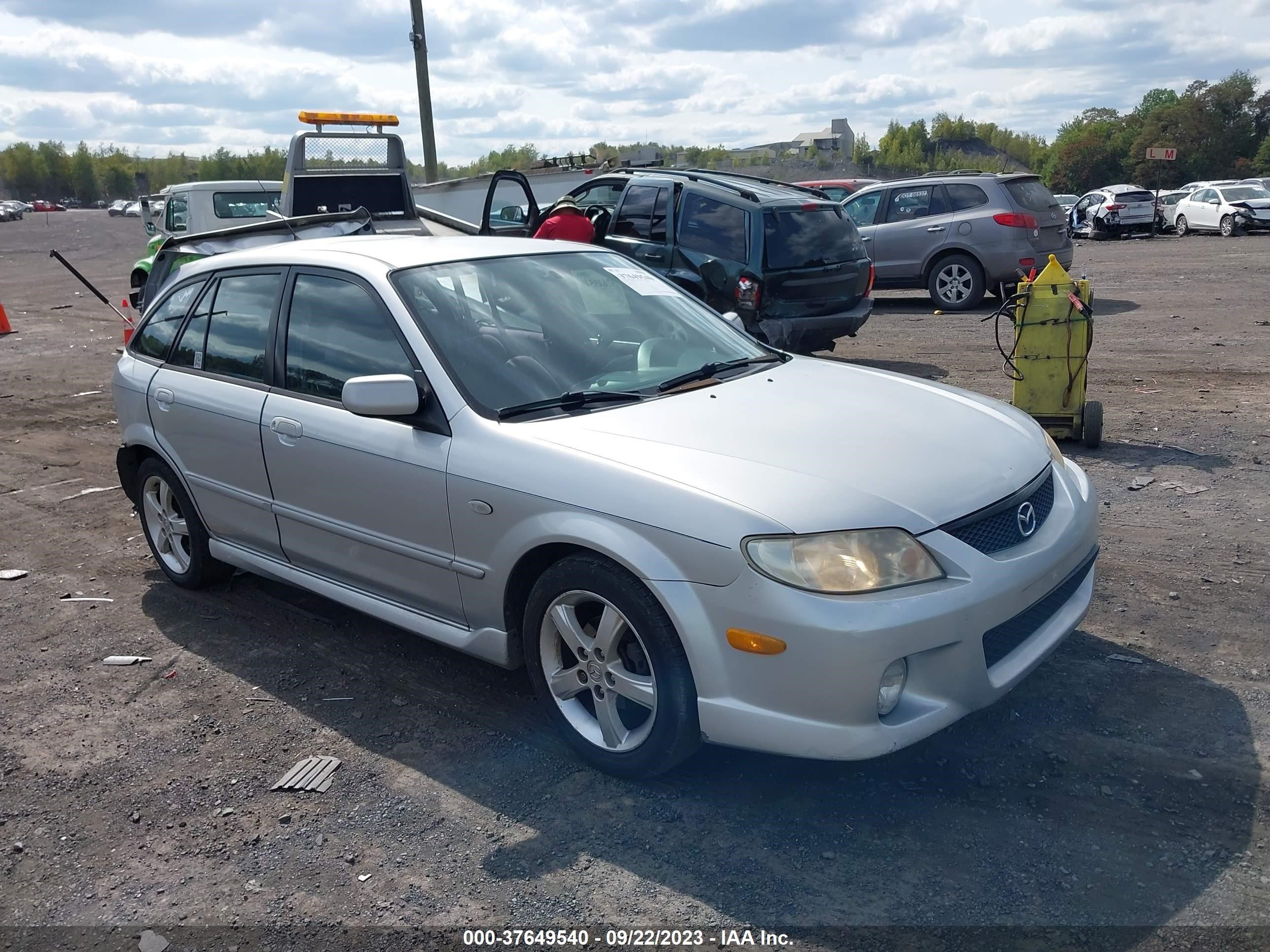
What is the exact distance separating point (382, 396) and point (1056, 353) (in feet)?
16.0

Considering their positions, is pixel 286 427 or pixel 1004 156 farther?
pixel 1004 156

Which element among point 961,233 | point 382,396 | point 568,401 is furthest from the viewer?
point 961,233

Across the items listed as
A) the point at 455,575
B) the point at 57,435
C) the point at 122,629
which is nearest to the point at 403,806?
the point at 455,575

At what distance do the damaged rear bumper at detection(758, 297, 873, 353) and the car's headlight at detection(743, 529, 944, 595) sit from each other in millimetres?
6366

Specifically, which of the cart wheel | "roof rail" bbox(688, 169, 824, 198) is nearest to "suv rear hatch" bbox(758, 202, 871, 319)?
"roof rail" bbox(688, 169, 824, 198)

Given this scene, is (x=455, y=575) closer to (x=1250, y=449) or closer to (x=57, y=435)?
(x=1250, y=449)

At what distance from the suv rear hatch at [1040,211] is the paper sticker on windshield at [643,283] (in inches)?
404

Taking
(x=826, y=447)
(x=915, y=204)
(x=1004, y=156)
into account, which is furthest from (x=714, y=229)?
(x=1004, y=156)

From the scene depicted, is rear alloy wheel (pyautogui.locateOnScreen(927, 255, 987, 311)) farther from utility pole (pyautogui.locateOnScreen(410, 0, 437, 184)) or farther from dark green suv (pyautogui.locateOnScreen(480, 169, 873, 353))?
utility pole (pyautogui.locateOnScreen(410, 0, 437, 184))

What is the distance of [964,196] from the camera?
14.3 m

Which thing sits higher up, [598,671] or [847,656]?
[847,656]

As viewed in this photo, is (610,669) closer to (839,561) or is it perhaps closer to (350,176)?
(839,561)

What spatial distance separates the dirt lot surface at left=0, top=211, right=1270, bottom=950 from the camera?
2.95 meters

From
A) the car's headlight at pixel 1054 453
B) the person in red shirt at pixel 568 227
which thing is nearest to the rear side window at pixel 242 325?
the car's headlight at pixel 1054 453
